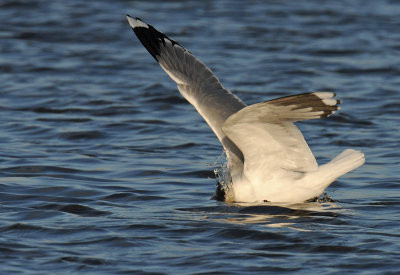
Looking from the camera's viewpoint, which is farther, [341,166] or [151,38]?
[151,38]

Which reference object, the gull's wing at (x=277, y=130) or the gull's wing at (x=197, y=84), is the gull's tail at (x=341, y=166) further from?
the gull's wing at (x=197, y=84)

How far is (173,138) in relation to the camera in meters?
10.2

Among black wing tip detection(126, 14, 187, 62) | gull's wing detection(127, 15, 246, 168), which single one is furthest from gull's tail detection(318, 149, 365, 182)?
black wing tip detection(126, 14, 187, 62)

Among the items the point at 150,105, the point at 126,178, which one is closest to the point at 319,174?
the point at 126,178

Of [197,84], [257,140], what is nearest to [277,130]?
[257,140]

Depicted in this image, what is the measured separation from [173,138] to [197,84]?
104 inches

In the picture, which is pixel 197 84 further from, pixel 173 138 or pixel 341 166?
pixel 173 138

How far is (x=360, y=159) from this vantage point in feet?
22.8

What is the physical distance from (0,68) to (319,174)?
7.89 meters

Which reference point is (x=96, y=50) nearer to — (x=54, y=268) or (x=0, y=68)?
(x=0, y=68)

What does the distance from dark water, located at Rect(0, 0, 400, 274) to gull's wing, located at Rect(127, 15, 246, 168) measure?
2.18ft

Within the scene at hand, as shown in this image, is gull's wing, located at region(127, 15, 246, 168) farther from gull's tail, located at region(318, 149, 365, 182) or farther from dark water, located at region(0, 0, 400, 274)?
gull's tail, located at region(318, 149, 365, 182)

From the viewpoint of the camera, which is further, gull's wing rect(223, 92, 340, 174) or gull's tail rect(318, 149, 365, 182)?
gull's tail rect(318, 149, 365, 182)

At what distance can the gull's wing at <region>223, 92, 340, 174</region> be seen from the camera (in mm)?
6172
